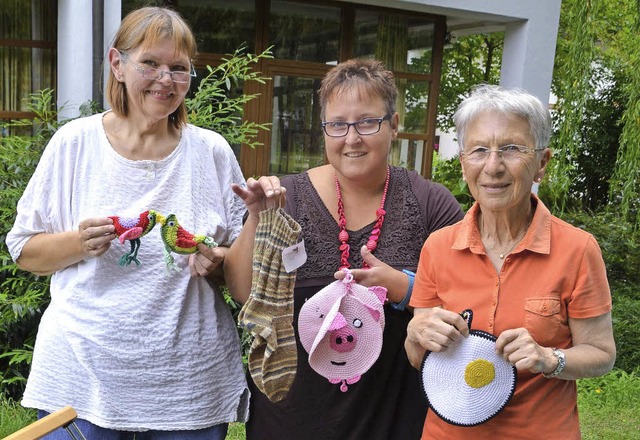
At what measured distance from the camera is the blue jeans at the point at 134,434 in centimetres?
179

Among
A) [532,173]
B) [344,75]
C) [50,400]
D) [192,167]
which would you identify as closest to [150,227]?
[192,167]

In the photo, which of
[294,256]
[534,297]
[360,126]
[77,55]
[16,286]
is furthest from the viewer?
[77,55]

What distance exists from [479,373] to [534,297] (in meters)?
0.23

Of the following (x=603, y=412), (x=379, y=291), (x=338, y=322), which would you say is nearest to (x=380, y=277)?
(x=379, y=291)

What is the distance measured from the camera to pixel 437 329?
1709mm

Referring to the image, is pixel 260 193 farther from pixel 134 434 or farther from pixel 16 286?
pixel 16 286

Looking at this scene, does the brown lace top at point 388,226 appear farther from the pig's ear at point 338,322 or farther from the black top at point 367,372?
the pig's ear at point 338,322

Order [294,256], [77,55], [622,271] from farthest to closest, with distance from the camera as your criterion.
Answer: [622,271], [77,55], [294,256]

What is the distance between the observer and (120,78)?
1.87 metres

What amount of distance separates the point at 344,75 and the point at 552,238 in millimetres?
793

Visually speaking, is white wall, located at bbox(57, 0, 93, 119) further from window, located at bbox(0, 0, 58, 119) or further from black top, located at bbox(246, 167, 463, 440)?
black top, located at bbox(246, 167, 463, 440)

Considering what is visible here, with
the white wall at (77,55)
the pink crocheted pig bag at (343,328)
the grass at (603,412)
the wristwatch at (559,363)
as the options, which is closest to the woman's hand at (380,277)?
the pink crocheted pig bag at (343,328)

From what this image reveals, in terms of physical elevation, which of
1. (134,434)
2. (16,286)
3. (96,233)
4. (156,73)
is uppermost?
(156,73)

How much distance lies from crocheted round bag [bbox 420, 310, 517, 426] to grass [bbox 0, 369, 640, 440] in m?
2.47
